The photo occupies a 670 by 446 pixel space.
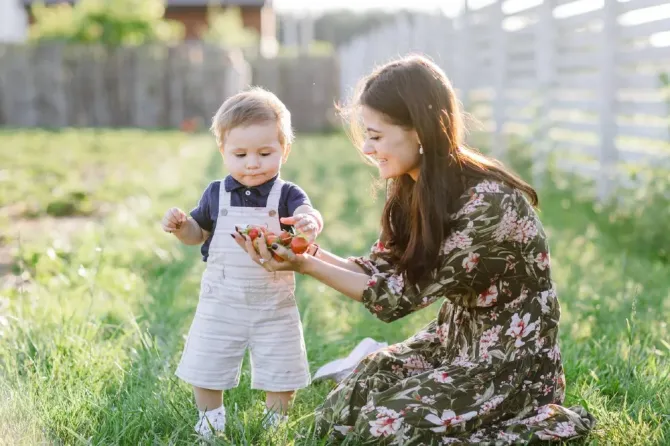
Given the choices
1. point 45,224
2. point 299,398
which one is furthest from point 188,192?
point 299,398

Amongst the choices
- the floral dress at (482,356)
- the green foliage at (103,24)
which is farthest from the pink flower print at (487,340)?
the green foliage at (103,24)

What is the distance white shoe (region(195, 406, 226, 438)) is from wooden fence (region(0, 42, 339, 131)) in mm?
15047

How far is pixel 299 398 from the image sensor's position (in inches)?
119

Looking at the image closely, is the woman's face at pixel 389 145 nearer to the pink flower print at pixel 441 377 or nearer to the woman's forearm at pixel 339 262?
the woman's forearm at pixel 339 262

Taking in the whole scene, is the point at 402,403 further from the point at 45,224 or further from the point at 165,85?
the point at 165,85

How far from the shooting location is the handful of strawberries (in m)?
2.50

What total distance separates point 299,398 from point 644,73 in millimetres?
4397

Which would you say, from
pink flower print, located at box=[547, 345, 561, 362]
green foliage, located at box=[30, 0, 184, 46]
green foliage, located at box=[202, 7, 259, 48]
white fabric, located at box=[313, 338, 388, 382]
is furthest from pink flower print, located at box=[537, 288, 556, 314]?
green foliage, located at box=[202, 7, 259, 48]

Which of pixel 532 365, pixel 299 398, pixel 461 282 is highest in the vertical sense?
pixel 461 282

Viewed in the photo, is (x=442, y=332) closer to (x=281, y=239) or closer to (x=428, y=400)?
(x=428, y=400)

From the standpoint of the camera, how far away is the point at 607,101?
22.9 ft

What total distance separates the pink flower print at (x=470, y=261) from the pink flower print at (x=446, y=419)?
0.40 meters

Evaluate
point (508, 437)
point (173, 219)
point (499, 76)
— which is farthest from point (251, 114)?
point (499, 76)

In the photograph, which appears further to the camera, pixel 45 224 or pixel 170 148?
pixel 170 148
